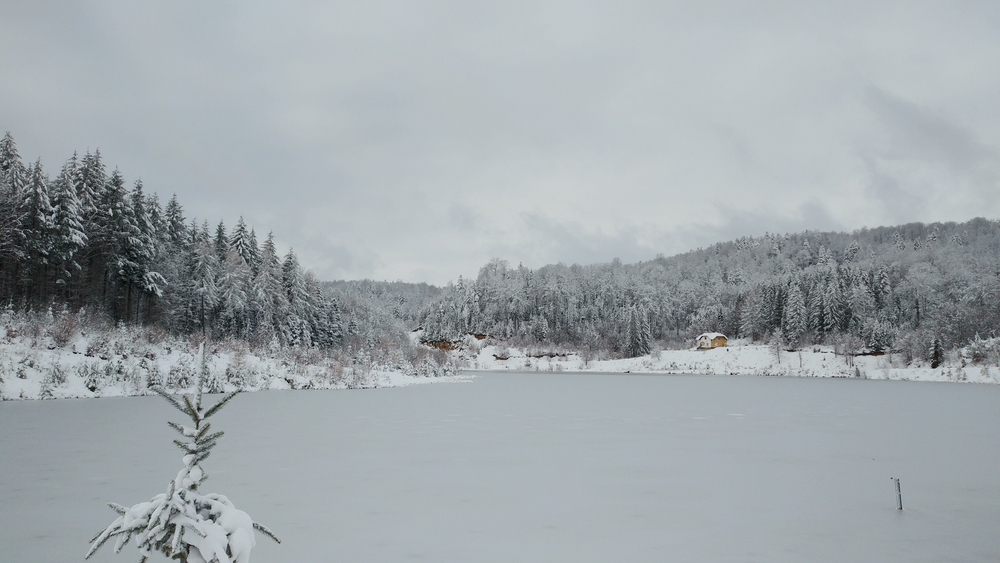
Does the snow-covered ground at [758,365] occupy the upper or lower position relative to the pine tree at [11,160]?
lower

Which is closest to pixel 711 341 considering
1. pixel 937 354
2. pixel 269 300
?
pixel 937 354

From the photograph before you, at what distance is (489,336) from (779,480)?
10618cm

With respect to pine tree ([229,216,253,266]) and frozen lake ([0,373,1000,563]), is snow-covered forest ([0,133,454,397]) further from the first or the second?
frozen lake ([0,373,1000,563])

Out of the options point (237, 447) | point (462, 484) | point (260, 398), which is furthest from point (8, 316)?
point (462, 484)

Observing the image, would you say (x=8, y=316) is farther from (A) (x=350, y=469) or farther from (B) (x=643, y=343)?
(B) (x=643, y=343)

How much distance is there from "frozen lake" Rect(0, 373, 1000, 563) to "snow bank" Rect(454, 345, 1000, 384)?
4449 cm

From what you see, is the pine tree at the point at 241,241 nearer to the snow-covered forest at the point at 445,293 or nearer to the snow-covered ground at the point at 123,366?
the snow-covered forest at the point at 445,293

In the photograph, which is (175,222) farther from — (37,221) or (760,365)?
(760,365)

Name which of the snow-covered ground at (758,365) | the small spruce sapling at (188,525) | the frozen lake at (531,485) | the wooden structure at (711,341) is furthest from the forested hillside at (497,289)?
the small spruce sapling at (188,525)

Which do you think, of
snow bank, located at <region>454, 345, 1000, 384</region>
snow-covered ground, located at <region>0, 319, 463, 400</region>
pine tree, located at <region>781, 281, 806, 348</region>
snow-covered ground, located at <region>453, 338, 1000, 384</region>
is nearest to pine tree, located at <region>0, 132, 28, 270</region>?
snow-covered ground, located at <region>0, 319, 463, 400</region>

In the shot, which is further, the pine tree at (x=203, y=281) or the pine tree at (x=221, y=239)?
the pine tree at (x=221, y=239)

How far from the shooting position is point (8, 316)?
76.4 feet

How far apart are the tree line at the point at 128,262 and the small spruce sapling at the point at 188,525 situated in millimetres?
34838

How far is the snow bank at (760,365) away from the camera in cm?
5188
